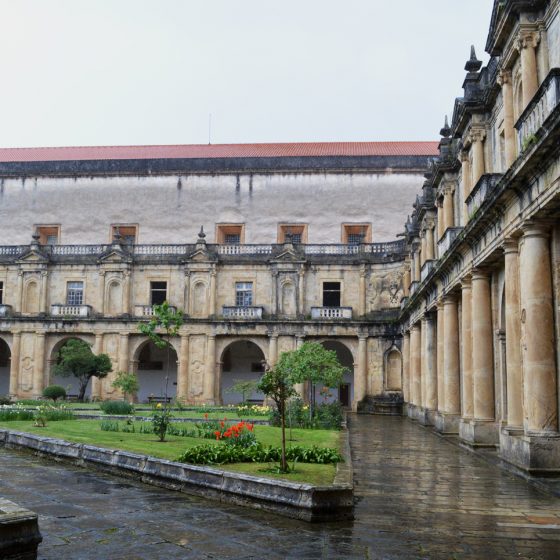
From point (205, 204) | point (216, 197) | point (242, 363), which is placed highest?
point (216, 197)

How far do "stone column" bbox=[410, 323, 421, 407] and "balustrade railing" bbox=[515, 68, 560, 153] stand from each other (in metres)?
16.2

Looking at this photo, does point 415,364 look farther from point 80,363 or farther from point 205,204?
point 205,204

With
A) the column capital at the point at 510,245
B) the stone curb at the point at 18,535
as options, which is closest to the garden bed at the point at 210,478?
the stone curb at the point at 18,535

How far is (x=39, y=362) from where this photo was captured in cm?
3744

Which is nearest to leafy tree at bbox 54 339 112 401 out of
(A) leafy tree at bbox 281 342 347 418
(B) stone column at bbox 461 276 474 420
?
(A) leafy tree at bbox 281 342 347 418

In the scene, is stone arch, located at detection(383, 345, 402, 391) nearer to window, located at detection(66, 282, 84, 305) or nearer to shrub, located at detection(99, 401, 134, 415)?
shrub, located at detection(99, 401, 134, 415)

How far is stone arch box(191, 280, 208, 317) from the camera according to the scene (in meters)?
37.5

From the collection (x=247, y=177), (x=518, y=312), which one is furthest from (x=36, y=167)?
(x=518, y=312)

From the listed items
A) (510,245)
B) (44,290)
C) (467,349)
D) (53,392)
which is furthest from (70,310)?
(510,245)

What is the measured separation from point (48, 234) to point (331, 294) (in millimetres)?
18126

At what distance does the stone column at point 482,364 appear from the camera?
1585 cm

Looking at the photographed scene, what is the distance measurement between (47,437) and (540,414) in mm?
9263

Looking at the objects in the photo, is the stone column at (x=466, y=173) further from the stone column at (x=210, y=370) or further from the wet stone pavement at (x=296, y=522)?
the stone column at (x=210, y=370)

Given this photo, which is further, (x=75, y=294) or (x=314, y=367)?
(x=75, y=294)
